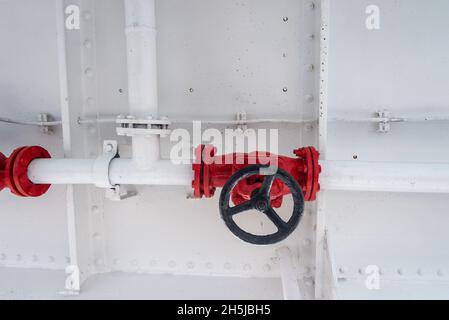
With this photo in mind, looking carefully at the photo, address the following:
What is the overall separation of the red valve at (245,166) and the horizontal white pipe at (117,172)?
0.10m

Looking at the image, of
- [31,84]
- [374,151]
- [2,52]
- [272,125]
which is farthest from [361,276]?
[2,52]

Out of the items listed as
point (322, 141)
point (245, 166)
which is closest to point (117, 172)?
point (245, 166)

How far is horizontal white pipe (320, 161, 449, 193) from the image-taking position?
3.16ft

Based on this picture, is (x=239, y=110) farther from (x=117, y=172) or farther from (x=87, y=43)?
(x=87, y=43)

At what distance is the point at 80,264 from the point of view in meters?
1.22

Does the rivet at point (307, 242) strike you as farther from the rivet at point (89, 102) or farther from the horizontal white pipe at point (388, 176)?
the rivet at point (89, 102)

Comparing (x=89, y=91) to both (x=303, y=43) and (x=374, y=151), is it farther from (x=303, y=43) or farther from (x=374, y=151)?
(x=374, y=151)

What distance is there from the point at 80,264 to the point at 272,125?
0.99 metres

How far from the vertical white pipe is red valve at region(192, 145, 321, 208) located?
0.66 feet

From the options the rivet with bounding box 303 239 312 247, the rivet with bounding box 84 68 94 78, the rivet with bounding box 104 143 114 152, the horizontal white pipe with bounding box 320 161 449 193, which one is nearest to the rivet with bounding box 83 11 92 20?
the rivet with bounding box 84 68 94 78

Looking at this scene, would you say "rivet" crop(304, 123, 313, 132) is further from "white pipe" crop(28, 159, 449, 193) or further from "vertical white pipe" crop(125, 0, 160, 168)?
"vertical white pipe" crop(125, 0, 160, 168)

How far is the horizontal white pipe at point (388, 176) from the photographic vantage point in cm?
96

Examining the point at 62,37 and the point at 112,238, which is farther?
the point at 112,238

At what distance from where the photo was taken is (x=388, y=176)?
0.97 metres
